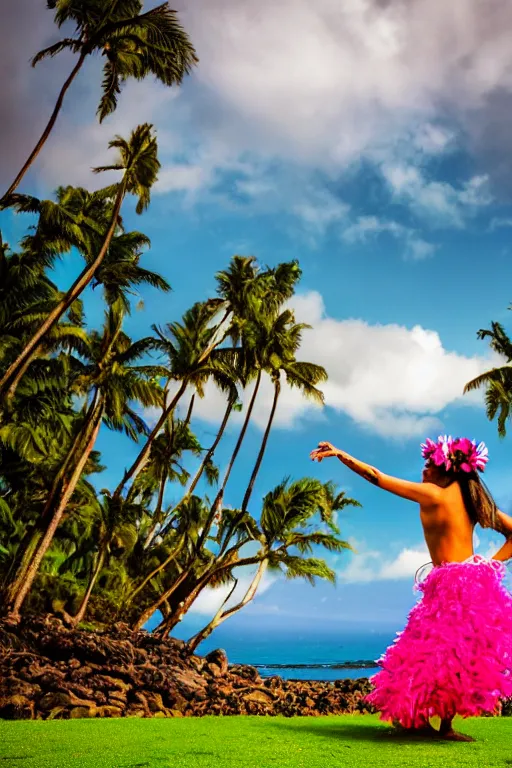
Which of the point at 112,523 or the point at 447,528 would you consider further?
the point at 112,523

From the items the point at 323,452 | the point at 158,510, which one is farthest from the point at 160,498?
the point at 323,452

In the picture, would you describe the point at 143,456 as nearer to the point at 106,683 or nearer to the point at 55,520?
the point at 55,520

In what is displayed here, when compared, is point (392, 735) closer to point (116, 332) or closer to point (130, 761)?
point (130, 761)

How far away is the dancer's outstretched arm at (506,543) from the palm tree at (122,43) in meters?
14.5

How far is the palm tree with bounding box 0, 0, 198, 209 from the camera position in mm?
15961

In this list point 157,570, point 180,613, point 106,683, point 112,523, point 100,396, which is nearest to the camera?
point 106,683

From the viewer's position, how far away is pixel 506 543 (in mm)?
4898

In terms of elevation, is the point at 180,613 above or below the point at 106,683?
above

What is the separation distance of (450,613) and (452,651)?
240mm

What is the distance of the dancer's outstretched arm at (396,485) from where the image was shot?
4.66 m

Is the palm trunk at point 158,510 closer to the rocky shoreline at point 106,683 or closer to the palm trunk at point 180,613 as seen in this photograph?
the palm trunk at point 180,613

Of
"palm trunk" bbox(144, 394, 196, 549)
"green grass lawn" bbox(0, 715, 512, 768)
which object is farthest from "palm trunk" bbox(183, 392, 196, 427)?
"green grass lawn" bbox(0, 715, 512, 768)

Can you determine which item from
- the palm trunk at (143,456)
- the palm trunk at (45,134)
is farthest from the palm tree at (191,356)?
the palm trunk at (45,134)

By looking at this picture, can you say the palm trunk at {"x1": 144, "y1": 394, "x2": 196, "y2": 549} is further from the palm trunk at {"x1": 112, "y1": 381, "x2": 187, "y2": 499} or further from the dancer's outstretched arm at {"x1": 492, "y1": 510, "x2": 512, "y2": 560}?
the dancer's outstretched arm at {"x1": 492, "y1": 510, "x2": 512, "y2": 560}
